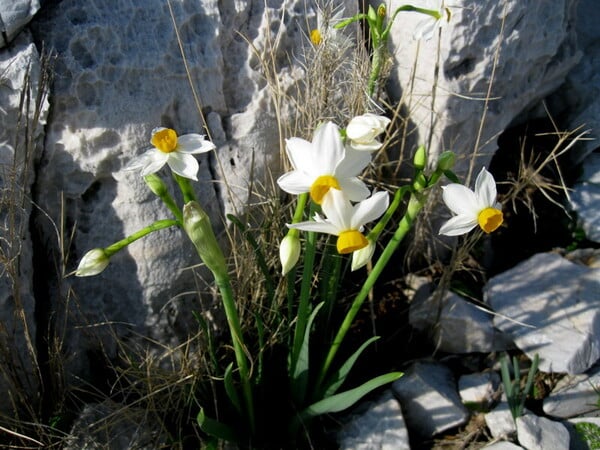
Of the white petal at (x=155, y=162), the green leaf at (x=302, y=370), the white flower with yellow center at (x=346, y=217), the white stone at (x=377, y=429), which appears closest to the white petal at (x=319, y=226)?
the white flower with yellow center at (x=346, y=217)

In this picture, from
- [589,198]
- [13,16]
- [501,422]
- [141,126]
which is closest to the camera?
[13,16]

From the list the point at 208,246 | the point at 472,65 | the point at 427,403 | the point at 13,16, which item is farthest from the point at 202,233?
the point at 472,65

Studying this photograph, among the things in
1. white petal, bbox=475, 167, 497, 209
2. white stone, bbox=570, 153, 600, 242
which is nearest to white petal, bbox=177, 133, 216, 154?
white petal, bbox=475, 167, 497, 209

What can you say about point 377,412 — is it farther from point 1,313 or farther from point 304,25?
point 304,25

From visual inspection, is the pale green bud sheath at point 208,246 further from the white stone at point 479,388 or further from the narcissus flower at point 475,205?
the white stone at point 479,388

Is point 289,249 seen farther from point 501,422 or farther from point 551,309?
point 551,309
